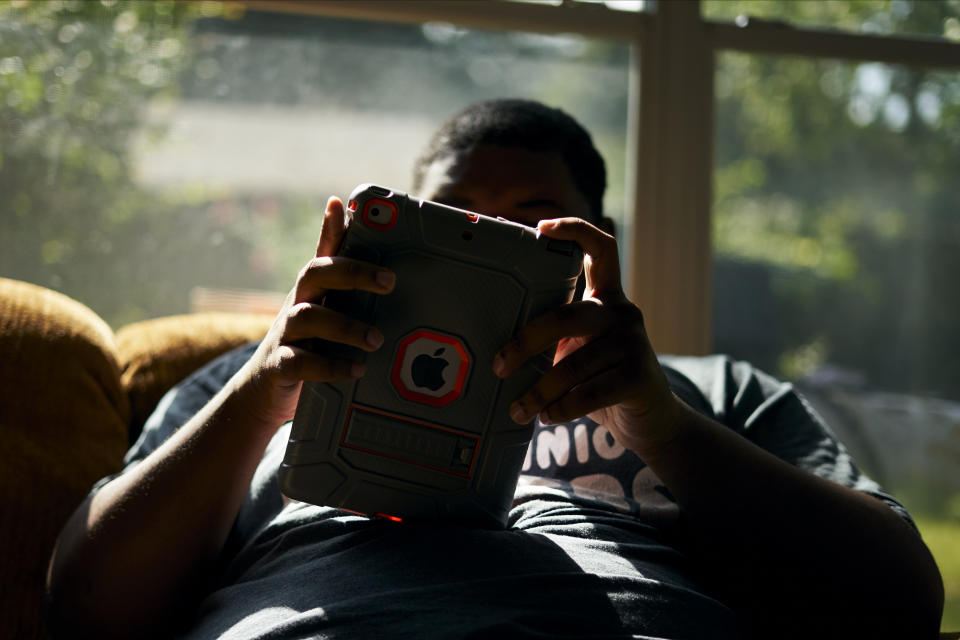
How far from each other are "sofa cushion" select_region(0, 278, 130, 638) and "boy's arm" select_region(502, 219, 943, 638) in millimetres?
694

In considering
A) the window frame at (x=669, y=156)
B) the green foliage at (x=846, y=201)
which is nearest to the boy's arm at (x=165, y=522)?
the window frame at (x=669, y=156)

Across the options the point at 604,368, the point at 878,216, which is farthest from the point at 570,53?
the point at 604,368

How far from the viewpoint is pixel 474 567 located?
71 cm

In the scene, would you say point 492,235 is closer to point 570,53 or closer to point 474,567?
point 474,567

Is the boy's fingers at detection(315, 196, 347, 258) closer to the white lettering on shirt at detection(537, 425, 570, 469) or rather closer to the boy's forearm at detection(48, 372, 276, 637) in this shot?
the boy's forearm at detection(48, 372, 276, 637)

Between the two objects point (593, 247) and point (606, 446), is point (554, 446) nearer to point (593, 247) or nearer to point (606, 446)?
point (606, 446)

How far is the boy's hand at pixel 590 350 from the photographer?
0.72 m

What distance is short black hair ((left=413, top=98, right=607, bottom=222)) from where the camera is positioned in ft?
3.54

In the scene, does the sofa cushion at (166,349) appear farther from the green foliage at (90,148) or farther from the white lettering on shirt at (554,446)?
the white lettering on shirt at (554,446)

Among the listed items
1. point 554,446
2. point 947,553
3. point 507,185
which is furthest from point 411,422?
point 947,553

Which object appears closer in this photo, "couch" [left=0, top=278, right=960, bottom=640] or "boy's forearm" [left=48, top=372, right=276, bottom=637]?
"boy's forearm" [left=48, top=372, right=276, bottom=637]

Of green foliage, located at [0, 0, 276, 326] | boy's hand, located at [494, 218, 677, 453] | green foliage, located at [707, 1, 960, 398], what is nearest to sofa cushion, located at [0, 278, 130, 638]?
green foliage, located at [0, 0, 276, 326]

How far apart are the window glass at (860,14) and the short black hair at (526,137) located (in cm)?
89

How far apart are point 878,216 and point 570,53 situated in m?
0.83
